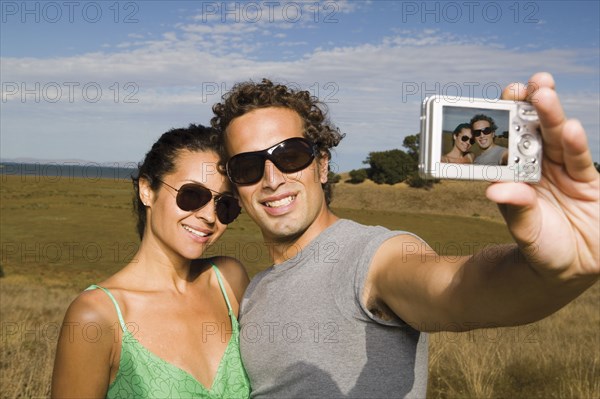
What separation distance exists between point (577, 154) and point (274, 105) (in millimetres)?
1901

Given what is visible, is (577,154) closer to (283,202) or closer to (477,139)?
(477,139)

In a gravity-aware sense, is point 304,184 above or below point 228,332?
above

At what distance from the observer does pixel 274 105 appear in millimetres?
3059

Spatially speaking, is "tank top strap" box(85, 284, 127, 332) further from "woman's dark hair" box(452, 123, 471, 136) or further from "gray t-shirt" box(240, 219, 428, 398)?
"woman's dark hair" box(452, 123, 471, 136)

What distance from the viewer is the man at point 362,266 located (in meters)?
1.42

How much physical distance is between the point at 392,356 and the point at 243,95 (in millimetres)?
1448

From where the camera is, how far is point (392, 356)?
229 cm

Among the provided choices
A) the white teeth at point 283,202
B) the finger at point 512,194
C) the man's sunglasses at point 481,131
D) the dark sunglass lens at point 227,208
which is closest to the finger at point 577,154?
the finger at point 512,194

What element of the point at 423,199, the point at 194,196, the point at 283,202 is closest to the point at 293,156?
the point at 283,202

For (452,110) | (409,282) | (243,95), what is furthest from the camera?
(243,95)

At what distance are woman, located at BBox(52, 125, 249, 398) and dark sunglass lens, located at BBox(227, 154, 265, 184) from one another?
0.31 metres

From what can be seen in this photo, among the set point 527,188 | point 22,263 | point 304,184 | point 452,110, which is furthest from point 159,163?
point 22,263

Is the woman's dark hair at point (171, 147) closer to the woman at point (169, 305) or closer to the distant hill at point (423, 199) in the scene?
the woman at point (169, 305)

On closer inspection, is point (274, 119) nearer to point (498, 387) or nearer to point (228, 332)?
point (228, 332)
